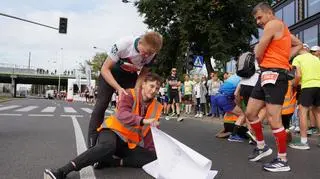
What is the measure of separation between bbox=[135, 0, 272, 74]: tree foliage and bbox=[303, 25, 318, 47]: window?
3.39 m

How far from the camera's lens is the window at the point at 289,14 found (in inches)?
1329

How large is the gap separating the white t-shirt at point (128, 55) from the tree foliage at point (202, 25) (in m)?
24.6

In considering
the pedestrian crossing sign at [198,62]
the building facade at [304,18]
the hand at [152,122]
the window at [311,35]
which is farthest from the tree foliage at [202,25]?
the hand at [152,122]

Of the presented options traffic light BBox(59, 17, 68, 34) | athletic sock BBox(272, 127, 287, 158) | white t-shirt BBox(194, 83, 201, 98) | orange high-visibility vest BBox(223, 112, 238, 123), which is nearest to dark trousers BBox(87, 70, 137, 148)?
athletic sock BBox(272, 127, 287, 158)

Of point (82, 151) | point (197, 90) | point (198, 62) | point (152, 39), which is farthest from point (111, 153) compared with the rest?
point (198, 62)

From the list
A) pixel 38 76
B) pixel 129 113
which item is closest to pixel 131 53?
pixel 129 113

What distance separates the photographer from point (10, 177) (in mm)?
4504

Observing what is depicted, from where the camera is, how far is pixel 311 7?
30484mm

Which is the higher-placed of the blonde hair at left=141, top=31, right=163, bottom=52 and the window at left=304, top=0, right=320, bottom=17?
the window at left=304, top=0, right=320, bottom=17

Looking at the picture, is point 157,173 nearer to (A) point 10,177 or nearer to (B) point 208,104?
(A) point 10,177

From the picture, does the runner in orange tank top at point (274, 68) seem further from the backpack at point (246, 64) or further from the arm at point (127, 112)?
the arm at point (127, 112)

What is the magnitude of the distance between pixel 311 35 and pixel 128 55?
2694cm

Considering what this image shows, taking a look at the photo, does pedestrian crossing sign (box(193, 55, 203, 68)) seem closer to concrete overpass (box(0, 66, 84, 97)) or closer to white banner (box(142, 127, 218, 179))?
white banner (box(142, 127, 218, 179))

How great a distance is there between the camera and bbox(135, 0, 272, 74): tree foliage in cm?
2995
